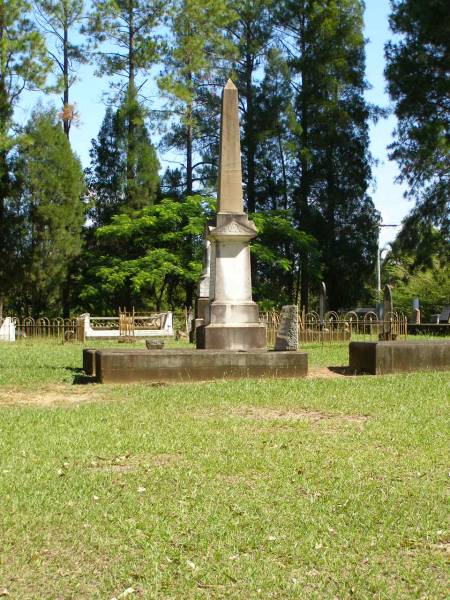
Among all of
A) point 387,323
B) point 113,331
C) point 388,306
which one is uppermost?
point 388,306

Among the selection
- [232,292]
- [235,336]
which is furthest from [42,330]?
[235,336]

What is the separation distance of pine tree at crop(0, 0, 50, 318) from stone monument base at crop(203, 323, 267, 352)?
21273 mm

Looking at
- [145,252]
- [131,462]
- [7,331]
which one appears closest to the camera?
[131,462]

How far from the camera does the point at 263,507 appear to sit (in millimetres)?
4668

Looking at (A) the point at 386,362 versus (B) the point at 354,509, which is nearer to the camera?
(B) the point at 354,509

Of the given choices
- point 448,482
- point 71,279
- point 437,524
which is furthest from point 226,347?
point 71,279

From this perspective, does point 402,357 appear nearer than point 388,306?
Yes

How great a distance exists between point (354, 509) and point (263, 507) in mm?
586

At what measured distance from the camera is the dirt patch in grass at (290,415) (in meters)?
7.86

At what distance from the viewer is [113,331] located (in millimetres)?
28938

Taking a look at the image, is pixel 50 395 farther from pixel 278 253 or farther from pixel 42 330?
pixel 278 253

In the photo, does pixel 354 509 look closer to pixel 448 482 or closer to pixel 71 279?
pixel 448 482

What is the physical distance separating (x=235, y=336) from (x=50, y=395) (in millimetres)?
3782

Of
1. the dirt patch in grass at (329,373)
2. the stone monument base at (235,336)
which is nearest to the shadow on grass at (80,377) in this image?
the stone monument base at (235,336)
